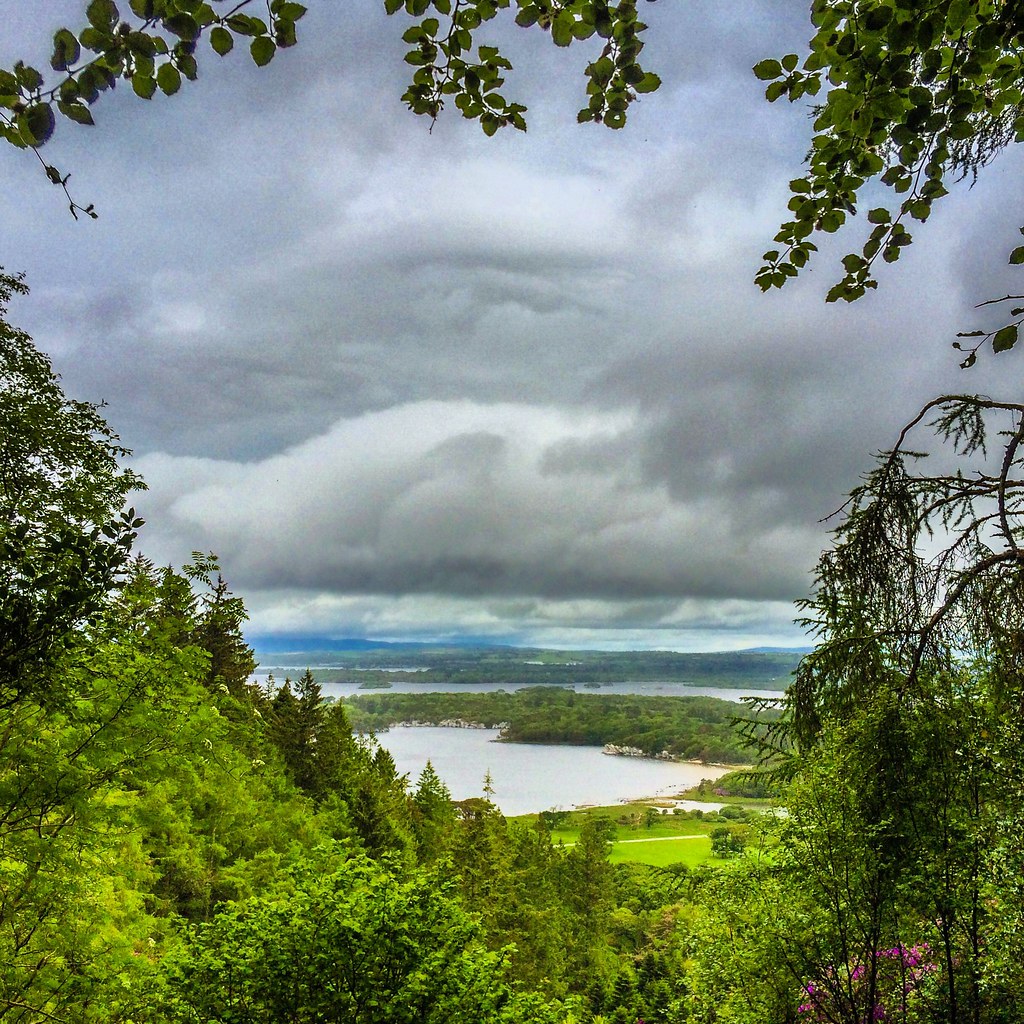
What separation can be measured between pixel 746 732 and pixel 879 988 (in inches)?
124

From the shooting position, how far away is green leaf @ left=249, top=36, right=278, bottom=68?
148 cm

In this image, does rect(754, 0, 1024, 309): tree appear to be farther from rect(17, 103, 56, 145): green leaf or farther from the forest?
rect(17, 103, 56, 145): green leaf

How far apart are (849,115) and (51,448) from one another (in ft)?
28.0

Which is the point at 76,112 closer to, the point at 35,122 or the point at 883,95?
the point at 35,122

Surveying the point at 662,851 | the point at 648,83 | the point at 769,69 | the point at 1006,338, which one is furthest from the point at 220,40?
the point at 662,851

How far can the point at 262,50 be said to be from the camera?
149cm

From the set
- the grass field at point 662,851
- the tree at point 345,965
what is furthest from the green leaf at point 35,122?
the grass field at point 662,851

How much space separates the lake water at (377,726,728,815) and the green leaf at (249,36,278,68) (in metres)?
53.1

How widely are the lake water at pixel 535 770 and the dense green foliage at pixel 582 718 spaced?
3.32m

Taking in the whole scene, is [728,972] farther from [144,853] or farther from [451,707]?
[451,707]

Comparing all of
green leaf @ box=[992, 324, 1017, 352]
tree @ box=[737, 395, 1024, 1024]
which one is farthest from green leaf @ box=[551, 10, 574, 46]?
tree @ box=[737, 395, 1024, 1024]

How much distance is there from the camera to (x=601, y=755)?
112 metres

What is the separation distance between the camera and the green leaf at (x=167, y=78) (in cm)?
148

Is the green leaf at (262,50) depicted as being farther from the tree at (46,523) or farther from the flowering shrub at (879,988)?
the flowering shrub at (879,988)
